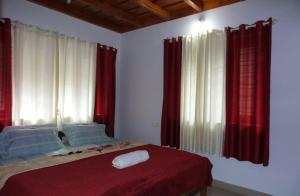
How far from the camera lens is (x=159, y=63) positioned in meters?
3.77

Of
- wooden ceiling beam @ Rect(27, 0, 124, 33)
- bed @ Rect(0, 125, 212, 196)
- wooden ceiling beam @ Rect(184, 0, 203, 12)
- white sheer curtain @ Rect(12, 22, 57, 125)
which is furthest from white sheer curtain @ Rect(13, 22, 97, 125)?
wooden ceiling beam @ Rect(184, 0, 203, 12)

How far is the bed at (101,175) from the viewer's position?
156cm

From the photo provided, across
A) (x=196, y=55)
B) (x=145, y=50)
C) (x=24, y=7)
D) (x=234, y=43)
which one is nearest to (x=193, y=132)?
(x=196, y=55)

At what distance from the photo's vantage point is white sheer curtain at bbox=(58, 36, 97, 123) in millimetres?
3371

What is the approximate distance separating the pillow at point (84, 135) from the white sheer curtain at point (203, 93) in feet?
4.31

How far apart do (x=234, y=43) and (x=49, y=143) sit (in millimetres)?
2806

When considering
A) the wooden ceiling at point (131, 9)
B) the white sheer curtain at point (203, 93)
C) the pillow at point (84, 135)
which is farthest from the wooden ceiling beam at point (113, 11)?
the pillow at point (84, 135)

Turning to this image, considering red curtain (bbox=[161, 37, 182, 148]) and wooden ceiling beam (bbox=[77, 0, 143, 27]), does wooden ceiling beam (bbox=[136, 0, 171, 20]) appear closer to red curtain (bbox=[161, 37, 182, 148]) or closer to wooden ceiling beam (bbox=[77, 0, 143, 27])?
red curtain (bbox=[161, 37, 182, 148])

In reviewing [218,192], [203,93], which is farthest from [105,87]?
[218,192]

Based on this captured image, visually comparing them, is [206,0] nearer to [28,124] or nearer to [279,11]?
[279,11]

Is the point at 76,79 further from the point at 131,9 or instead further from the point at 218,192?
the point at 218,192

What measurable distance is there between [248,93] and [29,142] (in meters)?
2.84

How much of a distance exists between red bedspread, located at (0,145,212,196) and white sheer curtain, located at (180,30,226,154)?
69 cm

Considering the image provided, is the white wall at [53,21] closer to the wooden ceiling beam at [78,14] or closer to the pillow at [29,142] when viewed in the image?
the wooden ceiling beam at [78,14]
